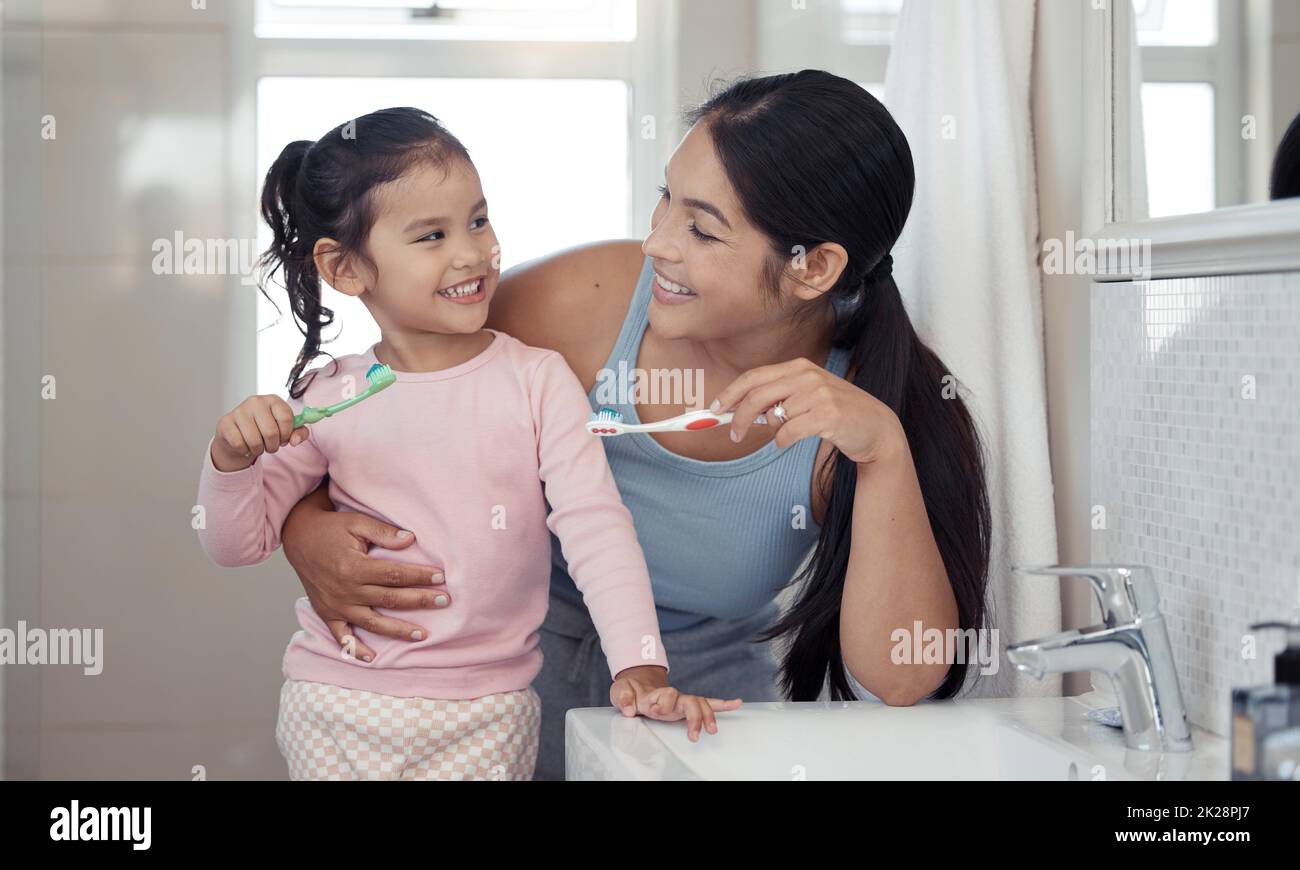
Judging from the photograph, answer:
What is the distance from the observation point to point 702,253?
106cm

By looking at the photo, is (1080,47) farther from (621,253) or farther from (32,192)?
(32,192)

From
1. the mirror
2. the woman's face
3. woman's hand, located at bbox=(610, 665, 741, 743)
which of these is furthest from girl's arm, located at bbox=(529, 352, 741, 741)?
the mirror

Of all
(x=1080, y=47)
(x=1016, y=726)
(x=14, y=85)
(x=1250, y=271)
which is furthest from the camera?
(x=14, y=85)

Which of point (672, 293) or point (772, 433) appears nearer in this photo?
point (672, 293)

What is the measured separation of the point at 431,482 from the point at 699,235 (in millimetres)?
312

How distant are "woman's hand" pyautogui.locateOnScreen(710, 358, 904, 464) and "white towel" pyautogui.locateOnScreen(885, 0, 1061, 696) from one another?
0.79ft

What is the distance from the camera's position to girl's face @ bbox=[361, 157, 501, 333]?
1.07m

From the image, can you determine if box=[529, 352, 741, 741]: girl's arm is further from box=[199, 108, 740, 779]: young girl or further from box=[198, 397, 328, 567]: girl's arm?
box=[198, 397, 328, 567]: girl's arm

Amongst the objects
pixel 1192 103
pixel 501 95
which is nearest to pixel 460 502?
pixel 1192 103

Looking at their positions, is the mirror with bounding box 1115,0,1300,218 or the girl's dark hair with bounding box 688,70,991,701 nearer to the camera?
the mirror with bounding box 1115,0,1300,218

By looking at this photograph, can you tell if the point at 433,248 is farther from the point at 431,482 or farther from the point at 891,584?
the point at 891,584
